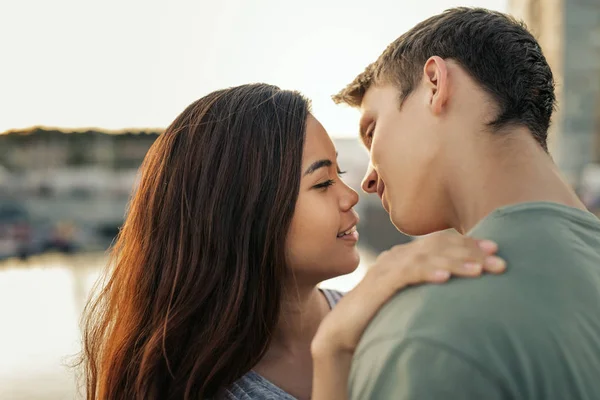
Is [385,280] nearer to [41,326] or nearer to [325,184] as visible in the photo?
[325,184]

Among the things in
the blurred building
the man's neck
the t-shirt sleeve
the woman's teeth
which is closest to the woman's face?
the woman's teeth

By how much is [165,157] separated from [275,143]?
38 cm

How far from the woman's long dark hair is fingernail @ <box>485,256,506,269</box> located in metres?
1.20

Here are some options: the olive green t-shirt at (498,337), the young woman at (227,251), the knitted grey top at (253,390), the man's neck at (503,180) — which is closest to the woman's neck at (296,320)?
the young woman at (227,251)

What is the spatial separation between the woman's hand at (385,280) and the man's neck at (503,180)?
153mm

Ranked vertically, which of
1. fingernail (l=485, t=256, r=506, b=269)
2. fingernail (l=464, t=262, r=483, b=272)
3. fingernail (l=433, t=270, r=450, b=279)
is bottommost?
fingernail (l=433, t=270, r=450, b=279)

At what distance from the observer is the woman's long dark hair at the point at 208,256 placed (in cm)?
226

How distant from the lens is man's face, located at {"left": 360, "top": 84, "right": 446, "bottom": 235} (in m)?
1.68

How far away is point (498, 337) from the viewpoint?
1082mm

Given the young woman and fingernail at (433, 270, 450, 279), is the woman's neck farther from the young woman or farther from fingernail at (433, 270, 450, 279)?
fingernail at (433, 270, 450, 279)

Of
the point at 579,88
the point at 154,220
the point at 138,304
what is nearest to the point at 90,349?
the point at 138,304

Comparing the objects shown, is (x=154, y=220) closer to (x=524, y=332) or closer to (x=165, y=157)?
(x=165, y=157)

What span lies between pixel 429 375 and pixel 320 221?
4.22ft

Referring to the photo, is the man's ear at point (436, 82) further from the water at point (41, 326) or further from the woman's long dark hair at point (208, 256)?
the water at point (41, 326)
